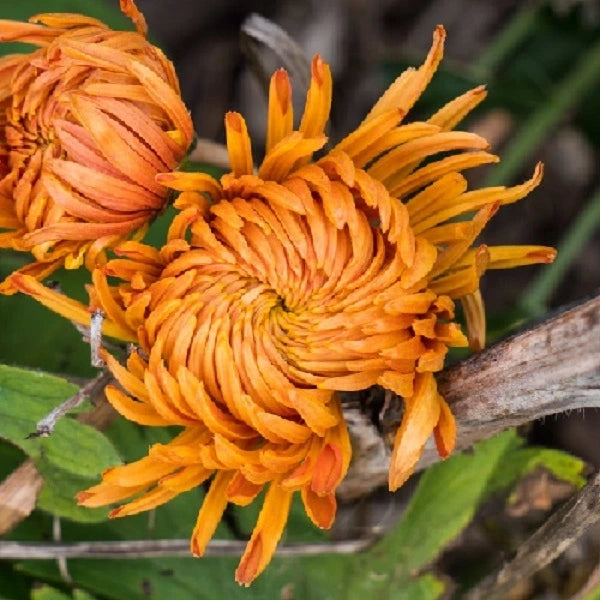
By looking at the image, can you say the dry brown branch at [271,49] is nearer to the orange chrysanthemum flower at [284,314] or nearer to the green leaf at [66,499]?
the orange chrysanthemum flower at [284,314]

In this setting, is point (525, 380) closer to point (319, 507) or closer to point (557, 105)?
point (319, 507)

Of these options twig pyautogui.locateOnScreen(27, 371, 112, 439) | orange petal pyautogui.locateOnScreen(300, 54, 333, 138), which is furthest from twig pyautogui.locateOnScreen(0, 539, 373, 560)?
orange petal pyautogui.locateOnScreen(300, 54, 333, 138)

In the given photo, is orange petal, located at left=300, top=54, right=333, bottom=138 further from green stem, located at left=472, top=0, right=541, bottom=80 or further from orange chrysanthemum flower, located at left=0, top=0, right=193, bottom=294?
green stem, located at left=472, top=0, right=541, bottom=80

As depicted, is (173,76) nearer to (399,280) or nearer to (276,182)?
(276,182)

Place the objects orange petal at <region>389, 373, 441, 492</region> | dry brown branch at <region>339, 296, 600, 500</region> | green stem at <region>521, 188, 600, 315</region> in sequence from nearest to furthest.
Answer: dry brown branch at <region>339, 296, 600, 500</region>, orange petal at <region>389, 373, 441, 492</region>, green stem at <region>521, 188, 600, 315</region>

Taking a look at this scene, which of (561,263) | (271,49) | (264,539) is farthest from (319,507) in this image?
(561,263)

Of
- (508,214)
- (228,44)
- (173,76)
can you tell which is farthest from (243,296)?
Result: (228,44)
